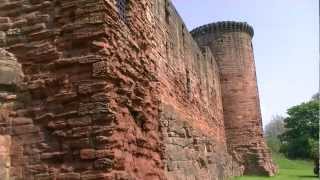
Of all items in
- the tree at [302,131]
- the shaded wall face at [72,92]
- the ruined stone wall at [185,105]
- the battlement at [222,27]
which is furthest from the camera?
the tree at [302,131]

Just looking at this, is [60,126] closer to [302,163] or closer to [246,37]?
[246,37]

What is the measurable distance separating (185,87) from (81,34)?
8992mm

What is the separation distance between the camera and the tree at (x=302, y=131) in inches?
1554

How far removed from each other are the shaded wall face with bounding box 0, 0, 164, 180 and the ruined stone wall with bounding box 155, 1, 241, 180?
5.12 meters

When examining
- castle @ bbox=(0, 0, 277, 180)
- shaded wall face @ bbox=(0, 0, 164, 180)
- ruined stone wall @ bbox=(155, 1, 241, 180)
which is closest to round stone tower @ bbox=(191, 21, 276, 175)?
ruined stone wall @ bbox=(155, 1, 241, 180)

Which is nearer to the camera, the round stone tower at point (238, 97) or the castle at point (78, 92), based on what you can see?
the castle at point (78, 92)

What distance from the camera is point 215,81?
69.2 feet

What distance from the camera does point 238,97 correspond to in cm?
2309

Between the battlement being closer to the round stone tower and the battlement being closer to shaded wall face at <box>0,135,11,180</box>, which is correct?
the round stone tower

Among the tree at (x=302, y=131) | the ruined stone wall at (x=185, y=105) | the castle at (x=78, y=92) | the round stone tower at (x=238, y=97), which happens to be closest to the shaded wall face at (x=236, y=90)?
the round stone tower at (x=238, y=97)

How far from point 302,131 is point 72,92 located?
39707mm

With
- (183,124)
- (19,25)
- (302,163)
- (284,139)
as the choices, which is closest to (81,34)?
(19,25)

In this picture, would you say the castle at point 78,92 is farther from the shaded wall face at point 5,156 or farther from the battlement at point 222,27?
the battlement at point 222,27

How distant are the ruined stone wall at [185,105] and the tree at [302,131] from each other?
21109 mm
